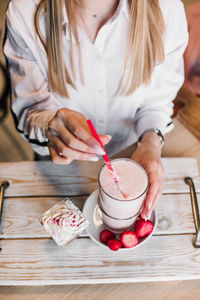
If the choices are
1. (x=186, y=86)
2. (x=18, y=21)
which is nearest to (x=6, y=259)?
(x=18, y=21)

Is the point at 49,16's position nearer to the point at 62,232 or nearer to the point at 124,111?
the point at 124,111

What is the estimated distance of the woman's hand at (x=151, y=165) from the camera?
929 millimetres

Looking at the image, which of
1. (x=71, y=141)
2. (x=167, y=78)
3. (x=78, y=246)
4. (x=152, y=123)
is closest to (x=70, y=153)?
(x=71, y=141)

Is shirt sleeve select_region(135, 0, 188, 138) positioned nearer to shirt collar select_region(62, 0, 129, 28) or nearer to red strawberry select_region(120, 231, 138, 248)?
shirt collar select_region(62, 0, 129, 28)

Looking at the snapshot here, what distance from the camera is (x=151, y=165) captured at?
1.01 m

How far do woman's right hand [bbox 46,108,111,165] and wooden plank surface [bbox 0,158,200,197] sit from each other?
164 millimetres

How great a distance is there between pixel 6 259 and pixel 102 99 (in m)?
0.74

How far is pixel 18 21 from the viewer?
1035 millimetres

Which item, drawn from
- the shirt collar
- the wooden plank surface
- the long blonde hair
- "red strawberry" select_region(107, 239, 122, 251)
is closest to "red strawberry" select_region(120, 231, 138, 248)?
"red strawberry" select_region(107, 239, 122, 251)

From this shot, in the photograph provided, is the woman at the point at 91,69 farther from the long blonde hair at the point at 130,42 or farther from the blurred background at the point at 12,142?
the blurred background at the point at 12,142

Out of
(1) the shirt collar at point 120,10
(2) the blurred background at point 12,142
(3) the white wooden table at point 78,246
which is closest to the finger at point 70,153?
(3) the white wooden table at point 78,246

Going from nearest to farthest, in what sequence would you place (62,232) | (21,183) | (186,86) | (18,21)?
(62,232), (18,21), (21,183), (186,86)

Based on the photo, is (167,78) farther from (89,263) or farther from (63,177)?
(89,263)

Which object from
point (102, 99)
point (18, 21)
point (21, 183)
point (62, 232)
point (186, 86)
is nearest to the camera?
point (62, 232)
